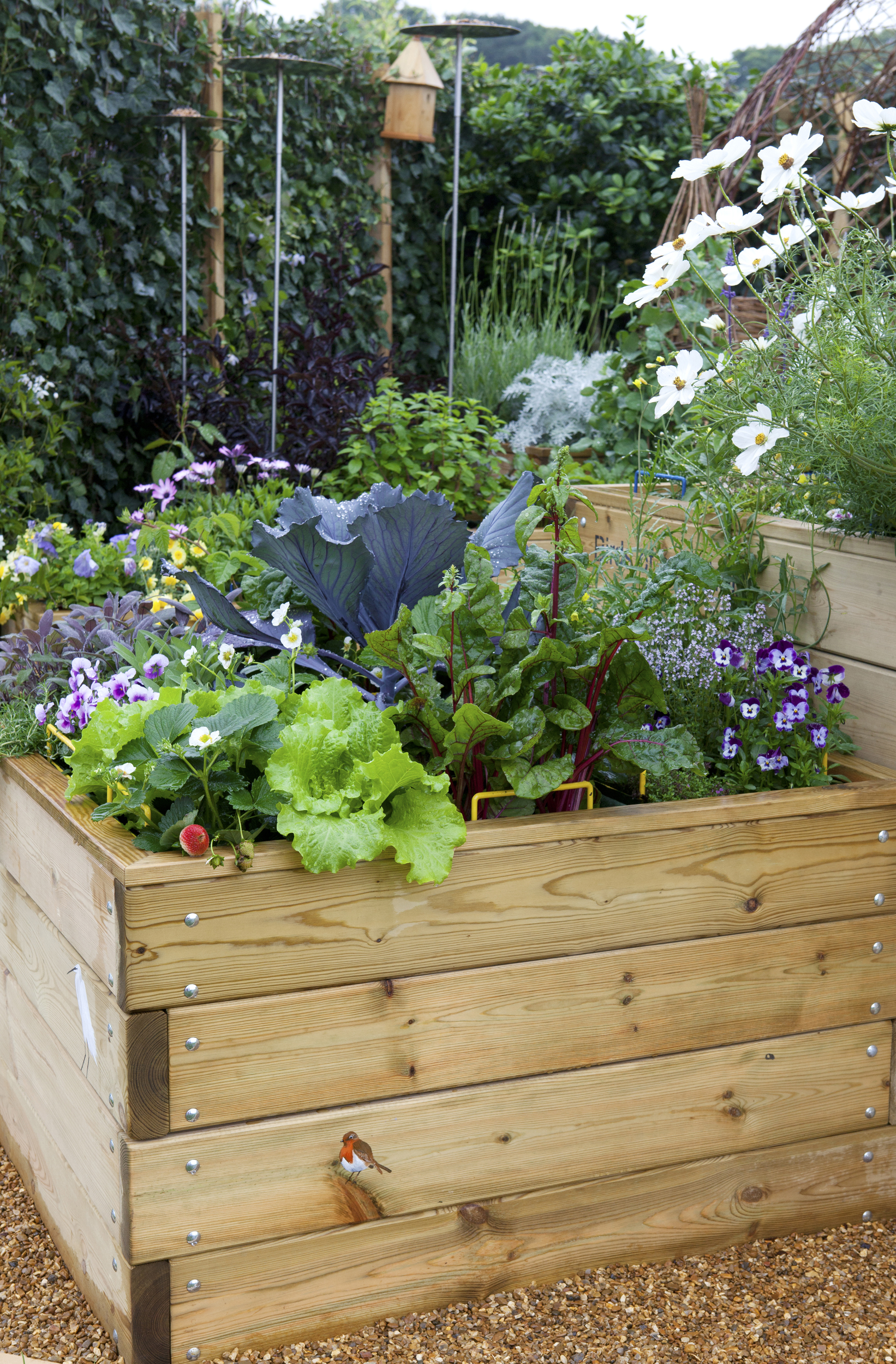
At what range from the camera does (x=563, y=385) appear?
4.77m

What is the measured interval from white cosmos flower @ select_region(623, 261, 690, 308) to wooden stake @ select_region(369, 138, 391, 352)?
4251 mm

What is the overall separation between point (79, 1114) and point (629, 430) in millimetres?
3106

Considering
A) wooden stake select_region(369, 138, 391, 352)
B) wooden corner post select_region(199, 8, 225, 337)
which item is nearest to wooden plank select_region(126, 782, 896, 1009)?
wooden corner post select_region(199, 8, 225, 337)

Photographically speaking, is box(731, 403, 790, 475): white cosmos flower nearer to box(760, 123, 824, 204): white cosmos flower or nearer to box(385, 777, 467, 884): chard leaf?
box(760, 123, 824, 204): white cosmos flower

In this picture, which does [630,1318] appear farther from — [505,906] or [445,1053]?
[505,906]

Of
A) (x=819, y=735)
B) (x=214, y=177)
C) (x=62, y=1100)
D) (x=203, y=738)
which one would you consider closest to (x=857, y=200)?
(x=819, y=735)

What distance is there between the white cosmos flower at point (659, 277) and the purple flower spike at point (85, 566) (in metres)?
1.30

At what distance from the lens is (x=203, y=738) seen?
135 centimetres

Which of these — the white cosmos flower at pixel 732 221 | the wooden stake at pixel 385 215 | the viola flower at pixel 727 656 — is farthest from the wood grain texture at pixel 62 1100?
the wooden stake at pixel 385 215

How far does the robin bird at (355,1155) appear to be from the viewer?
1.46 m

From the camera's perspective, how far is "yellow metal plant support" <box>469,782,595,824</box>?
158cm

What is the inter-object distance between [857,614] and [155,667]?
1.09 m

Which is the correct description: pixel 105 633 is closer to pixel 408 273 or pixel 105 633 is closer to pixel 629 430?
pixel 629 430

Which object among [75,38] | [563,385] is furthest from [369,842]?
[75,38]
